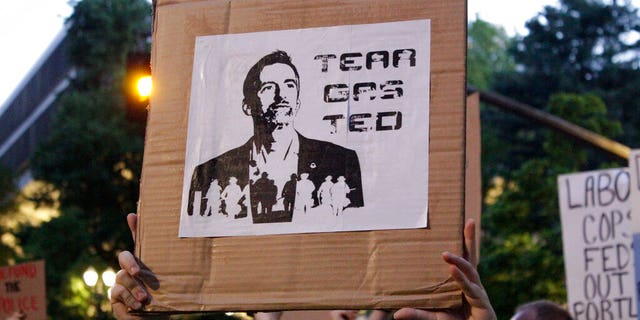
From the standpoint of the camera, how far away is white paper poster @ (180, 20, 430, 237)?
286 centimetres

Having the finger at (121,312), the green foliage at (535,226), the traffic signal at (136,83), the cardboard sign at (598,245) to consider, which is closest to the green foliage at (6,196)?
the green foliage at (535,226)

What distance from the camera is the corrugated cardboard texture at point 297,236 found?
2807mm

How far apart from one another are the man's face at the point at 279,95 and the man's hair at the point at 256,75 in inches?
0.4

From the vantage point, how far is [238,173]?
9.77 feet

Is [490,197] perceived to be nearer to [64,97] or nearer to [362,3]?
[64,97]

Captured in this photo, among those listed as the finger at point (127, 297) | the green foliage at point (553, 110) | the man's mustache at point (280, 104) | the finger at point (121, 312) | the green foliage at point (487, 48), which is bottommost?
the finger at point (121, 312)

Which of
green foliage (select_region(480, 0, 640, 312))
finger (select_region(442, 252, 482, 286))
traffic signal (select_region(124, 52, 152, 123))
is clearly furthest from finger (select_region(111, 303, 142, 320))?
green foliage (select_region(480, 0, 640, 312))

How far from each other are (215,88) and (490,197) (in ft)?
98.4

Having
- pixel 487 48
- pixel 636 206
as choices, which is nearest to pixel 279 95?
pixel 636 206

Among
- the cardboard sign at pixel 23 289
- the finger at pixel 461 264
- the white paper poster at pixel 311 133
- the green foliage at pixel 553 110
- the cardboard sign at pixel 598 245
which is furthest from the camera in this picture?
the green foliage at pixel 553 110

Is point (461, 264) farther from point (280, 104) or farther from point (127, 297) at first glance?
point (127, 297)

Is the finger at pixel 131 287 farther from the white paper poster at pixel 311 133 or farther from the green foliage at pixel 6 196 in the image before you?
the green foliage at pixel 6 196

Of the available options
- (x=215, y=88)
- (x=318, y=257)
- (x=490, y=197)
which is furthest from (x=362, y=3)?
(x=490, y=197)

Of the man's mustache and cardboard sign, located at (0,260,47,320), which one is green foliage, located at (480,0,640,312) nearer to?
cardboard sign, located at (0,260,47,320)
